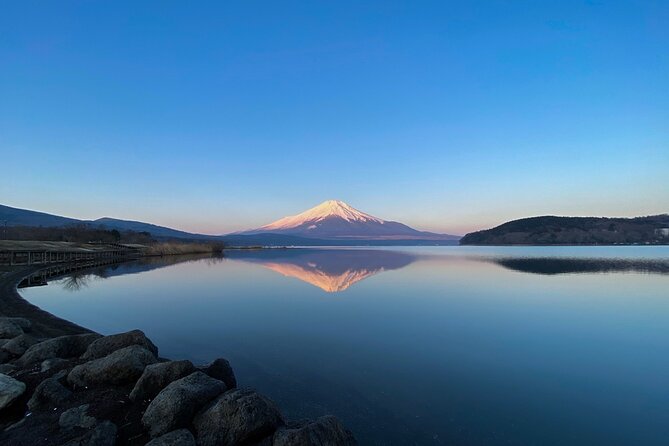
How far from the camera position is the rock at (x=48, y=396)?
4418 millimetres

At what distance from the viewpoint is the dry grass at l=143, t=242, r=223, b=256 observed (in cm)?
5419

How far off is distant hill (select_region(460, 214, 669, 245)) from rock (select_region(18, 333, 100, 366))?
464 feet

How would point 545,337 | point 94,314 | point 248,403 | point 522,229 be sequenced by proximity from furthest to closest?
1. point 522,229
2. point 94,314
3. point 545,337
4. point 248,403

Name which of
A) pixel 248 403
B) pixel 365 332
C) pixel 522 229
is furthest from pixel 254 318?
pixel 522 229

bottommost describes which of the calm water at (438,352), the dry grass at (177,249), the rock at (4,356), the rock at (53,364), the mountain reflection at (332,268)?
the calm water at (438,352)

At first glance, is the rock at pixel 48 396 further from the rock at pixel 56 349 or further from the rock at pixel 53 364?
the rock at pixel 56 349

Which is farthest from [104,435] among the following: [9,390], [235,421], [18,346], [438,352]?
[438,352]

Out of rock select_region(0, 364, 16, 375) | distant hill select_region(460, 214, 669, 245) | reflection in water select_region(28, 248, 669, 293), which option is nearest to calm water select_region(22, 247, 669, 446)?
rock select_region(0, 364, 16, 375)

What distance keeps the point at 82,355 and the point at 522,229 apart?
156636 mm

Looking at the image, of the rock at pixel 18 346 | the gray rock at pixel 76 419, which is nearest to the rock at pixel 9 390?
the gray rock at pixel 76 419

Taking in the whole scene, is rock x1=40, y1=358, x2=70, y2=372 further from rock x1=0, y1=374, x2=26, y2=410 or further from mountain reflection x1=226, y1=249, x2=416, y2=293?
mountain reflection x1=226, y1=249, x2=416, y2=293

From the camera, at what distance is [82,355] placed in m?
5.98

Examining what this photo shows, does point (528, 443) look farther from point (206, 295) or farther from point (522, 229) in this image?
point (522, 229)

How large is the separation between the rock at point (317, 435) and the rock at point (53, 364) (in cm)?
396
